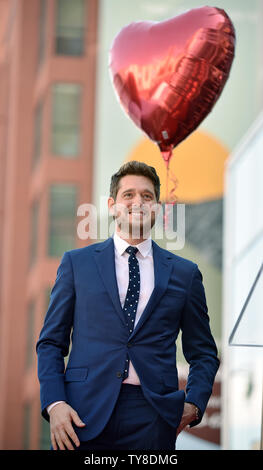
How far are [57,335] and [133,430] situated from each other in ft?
1.11

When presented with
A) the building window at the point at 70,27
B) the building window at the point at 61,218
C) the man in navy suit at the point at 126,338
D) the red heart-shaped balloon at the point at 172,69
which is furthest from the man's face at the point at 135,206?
the building window at the point at 70,27

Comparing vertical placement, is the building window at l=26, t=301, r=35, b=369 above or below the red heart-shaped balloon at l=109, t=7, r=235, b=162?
below

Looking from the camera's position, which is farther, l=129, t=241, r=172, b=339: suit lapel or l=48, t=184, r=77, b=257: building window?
l=48, t=184, r=77, b=257: building window

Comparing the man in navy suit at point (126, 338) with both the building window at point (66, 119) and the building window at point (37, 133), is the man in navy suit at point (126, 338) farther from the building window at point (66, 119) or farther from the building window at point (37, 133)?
the building window at point (37, 133)

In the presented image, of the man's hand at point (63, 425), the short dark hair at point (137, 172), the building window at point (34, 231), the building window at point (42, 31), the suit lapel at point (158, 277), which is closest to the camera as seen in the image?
the man's hand at point (63, 425)

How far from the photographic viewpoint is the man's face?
2.53 m

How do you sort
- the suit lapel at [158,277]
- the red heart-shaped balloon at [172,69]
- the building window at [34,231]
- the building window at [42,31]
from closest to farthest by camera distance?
1. the suit lapel at [158,277]
2. the red heart-shaped balloon at [172,69]
3. the building window at [34,231]
4. the building window at [42,31]

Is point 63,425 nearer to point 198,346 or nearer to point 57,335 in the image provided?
point 57,335

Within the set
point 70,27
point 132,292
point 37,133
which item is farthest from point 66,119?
point 132,292

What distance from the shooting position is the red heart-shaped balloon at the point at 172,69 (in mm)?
3936

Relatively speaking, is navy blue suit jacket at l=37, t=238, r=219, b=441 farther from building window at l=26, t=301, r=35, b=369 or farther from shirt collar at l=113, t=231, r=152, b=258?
building window at l=26, t=301, r=35, b=369

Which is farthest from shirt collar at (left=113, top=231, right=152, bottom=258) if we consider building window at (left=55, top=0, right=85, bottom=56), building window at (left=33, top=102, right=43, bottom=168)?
building window at (left=33, top=102, right=43, bottom=168)

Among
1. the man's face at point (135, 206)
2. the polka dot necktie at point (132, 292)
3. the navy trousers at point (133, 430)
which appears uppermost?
the man's face at point (135, 206)

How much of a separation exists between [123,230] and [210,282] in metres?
12.5
